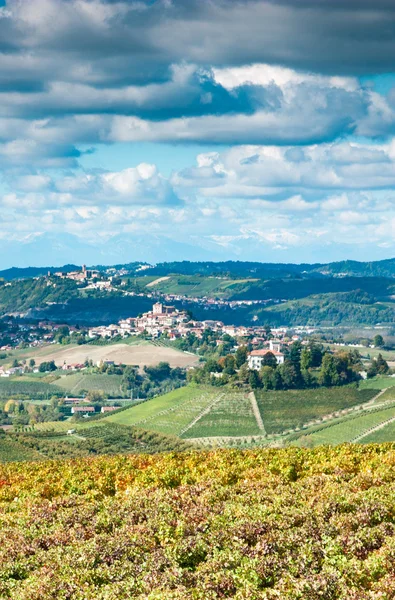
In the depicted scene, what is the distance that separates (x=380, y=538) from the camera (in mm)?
21125

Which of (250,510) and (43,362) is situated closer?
(250,510)

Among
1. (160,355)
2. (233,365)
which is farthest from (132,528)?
(160,355)

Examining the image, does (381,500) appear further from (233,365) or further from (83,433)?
(233,365)

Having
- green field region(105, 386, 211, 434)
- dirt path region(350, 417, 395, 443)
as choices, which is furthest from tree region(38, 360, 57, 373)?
dirt path region(350, 417, 395, 443)

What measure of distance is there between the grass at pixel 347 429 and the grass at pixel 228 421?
9564 mm

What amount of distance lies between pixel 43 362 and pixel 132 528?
558 feet

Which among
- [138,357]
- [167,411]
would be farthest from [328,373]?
[138,357]

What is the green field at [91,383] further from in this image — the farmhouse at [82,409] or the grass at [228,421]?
the grass at [228,421]

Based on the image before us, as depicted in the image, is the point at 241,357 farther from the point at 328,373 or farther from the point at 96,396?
the point at 328,373

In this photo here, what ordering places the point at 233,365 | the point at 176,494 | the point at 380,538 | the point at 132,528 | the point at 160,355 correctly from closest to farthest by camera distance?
the point at 380,538
the point at 132,528
the point at 176,494
the point at 233,365
the point at 160,355

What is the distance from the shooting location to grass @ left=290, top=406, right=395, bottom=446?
273 ft

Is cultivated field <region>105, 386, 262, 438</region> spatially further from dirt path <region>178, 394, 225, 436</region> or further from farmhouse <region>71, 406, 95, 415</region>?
farmhouse <region>71, 406, 95, 415</region>

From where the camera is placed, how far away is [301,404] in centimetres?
10669

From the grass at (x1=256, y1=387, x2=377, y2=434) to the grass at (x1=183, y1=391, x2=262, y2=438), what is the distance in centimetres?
161
